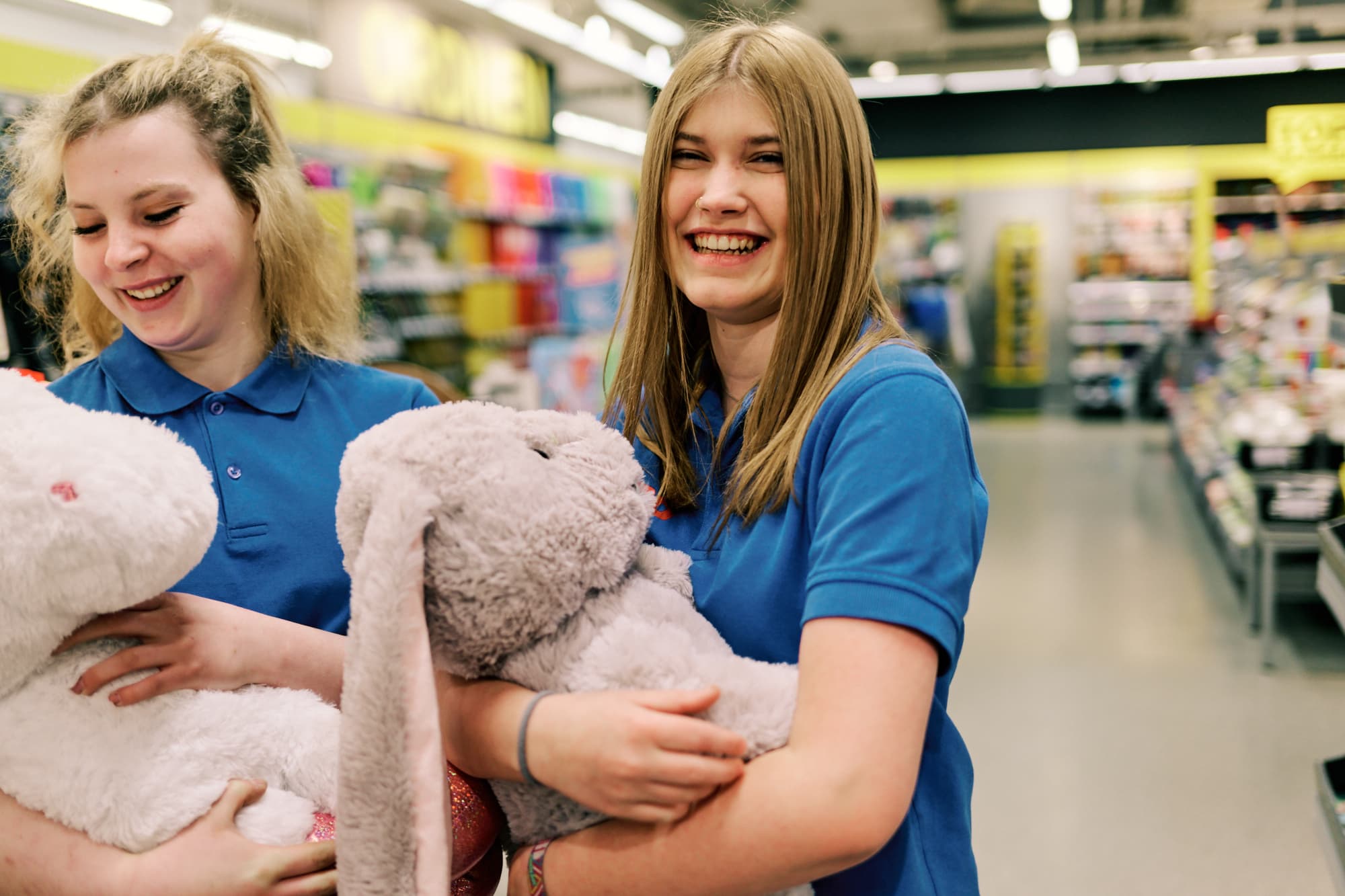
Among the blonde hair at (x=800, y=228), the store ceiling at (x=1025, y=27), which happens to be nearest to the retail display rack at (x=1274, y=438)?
the blonde hair at (x=800, y=228)

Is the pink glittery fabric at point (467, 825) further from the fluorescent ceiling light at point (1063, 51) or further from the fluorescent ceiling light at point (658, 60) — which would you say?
the fluorescent ceiling light at point (1063, 51)

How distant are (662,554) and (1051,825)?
2749 millimetres

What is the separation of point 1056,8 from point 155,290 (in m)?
10.8

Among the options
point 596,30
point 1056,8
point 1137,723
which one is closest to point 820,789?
point 1137,723

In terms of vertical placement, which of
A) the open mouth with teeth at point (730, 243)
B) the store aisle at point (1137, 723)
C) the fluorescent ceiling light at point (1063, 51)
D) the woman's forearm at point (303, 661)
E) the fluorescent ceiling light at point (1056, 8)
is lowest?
the store aisle at point (1137, 723)

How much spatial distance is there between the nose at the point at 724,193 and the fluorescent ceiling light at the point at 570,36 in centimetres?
567

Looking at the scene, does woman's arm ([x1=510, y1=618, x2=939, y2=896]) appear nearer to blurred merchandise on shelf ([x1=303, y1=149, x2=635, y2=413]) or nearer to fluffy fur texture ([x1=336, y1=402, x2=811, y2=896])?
fluffy fur texture ([x1=336, y1=402, x2=811, y2=896])

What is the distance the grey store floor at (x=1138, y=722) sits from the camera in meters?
3.15

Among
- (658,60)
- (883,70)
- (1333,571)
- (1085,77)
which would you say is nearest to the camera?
(1333,571)

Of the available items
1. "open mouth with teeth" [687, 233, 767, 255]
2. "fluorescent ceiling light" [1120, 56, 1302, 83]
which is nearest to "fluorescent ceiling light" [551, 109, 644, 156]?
"fluorescent ceiling light" [1120, 56, 1302, 83]

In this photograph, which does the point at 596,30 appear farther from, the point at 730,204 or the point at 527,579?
the point at 527,579

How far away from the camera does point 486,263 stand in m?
7.93

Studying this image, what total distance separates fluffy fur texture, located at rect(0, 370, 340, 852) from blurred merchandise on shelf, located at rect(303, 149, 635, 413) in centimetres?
428

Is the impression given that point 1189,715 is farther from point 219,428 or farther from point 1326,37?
point 1326,37
